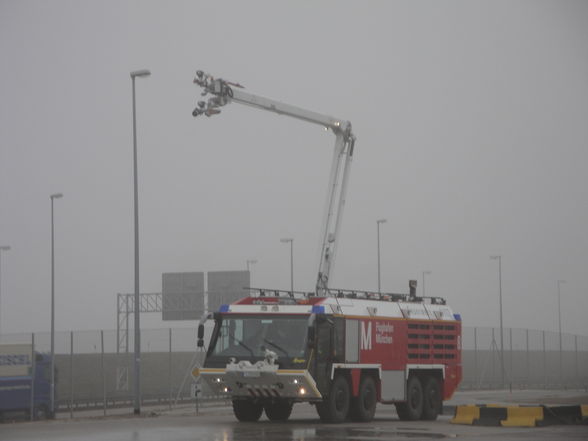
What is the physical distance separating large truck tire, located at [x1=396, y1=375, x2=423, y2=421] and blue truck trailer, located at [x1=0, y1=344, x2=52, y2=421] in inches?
562

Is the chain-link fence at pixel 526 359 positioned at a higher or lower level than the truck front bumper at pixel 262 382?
lower

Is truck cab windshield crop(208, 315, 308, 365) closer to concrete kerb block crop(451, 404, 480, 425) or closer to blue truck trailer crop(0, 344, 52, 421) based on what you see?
concrete kerb block crop(451, 404, 480, 425)

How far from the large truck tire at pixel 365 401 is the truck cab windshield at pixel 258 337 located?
2.49 m

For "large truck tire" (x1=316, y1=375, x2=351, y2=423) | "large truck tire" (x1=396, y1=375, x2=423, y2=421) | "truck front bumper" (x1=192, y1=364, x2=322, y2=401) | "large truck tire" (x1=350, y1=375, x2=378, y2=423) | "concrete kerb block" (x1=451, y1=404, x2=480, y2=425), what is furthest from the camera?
"large truck tire" (x1=396, y1=375, x2=423, y2=421)

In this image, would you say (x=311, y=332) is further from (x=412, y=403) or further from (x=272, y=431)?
(x=412, y=403)

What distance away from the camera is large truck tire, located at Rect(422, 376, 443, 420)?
93.8 ft

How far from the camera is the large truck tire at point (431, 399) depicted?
2858 centimetres

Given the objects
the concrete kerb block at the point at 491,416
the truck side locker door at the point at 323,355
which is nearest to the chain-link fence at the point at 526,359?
the concrete kerb block at the point at 491,416

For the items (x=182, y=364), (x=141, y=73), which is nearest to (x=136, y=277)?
(x=141, y=73)

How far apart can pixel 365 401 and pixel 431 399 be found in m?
3.41

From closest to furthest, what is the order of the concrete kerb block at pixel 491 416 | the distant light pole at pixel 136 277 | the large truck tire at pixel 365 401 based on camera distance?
the concrete kerb block at pixel 491 416
the large truck tire at pixel 365 401
the distant light pole at pixel 136 277

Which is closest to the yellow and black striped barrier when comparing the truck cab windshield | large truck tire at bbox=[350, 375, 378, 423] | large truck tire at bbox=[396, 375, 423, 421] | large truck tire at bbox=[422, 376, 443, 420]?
large truck tire at bbox=[350, 375, 378, 423]

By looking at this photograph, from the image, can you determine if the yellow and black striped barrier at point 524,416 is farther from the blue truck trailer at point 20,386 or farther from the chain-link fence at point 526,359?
the chain-link fence at point 526,359

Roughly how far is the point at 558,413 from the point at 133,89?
1617cm
